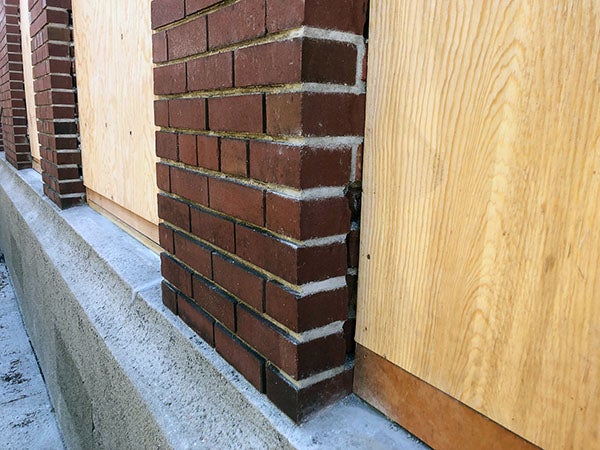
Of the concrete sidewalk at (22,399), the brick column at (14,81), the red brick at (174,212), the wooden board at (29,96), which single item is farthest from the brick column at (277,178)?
the brick column at (14,81)

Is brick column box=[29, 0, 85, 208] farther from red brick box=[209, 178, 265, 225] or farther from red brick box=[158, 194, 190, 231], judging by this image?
red brick box=[209, 178, 265, 225]

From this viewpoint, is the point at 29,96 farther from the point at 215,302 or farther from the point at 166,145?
the point at 215,302

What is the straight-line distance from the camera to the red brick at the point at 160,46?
65.3 inches

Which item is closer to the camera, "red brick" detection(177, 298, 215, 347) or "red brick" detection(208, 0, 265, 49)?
"red brick" detection(208, 0, 265, 49)

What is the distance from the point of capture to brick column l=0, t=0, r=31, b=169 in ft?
19.2

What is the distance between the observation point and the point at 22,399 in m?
3.54

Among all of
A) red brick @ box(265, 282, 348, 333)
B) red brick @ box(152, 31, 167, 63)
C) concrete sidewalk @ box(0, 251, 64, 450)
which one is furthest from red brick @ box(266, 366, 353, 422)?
concrete sidewalk @ box(0, 251, 64, 450)

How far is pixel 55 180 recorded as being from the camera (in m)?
3.73

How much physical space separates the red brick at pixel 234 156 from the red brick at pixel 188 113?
152 millimetres

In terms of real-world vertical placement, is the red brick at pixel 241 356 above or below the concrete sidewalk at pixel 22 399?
above

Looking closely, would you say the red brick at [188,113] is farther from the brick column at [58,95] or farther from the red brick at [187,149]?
the brick column at [58,95]

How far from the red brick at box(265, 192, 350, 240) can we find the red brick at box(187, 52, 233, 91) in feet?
1.20

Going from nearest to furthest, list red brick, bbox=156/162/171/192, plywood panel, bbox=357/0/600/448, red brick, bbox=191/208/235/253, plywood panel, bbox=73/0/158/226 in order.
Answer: plywood panel, bbox=357/0/600/448
red brick, bbox=191/208/235/253
red brick, bbox=156/162/171/192
plywood panel, bbox=73/0/158/226

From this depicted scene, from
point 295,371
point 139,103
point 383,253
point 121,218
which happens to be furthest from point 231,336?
point 121,218
